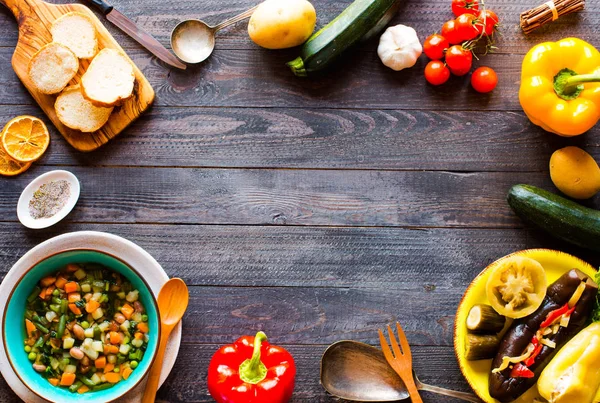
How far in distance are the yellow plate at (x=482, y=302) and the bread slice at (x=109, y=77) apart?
4.09 feet

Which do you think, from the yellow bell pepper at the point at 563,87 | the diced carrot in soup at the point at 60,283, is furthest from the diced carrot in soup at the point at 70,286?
the yellow bell pepper at the point at 563,87

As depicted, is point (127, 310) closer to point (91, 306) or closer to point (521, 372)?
point (91, 306)

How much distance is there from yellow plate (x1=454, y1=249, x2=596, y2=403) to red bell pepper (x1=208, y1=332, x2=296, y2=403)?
0.51m

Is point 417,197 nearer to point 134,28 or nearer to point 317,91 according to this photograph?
point 317,91

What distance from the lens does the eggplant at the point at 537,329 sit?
178cm

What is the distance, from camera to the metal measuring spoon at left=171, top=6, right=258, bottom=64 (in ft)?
6.62

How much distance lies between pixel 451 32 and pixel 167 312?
129 cm

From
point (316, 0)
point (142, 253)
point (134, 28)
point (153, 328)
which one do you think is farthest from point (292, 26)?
point (153, 328)

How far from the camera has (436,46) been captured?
200 cm

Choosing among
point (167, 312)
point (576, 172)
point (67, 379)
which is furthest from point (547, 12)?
point (67, 379)

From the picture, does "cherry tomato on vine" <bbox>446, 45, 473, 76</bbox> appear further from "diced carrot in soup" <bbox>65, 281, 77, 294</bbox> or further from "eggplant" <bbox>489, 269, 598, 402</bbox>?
"diced carrot in soup" <bbox>65, 281, 77, 294</bbox>

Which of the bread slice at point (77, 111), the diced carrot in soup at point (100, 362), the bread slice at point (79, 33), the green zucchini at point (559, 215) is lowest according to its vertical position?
the diced carrot in soup at point (100, 362)

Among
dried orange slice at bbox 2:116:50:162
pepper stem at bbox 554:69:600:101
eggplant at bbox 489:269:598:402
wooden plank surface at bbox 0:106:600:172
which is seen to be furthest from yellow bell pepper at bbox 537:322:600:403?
dried orange slice at bbox 2:116:50:162

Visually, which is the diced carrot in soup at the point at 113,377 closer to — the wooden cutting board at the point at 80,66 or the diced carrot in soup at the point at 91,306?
the diced carrot in soup at the point at 91,306
